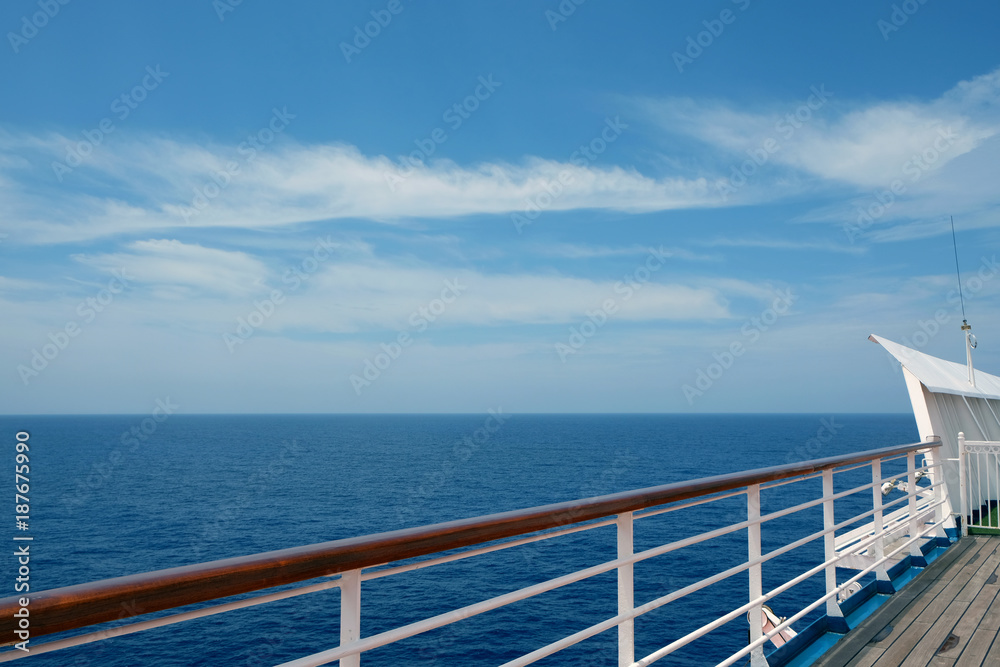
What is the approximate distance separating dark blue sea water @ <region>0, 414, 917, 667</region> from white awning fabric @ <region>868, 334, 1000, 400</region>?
27.5 ft

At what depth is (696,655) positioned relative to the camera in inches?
567

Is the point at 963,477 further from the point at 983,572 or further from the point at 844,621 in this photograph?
the point at 844,621

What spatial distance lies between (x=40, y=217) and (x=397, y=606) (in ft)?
57.6

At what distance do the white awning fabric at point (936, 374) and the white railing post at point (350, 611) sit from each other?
7.59 meters

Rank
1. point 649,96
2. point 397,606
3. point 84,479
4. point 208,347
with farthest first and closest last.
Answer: point 84,479
point 208,347
point 397,606
point 649,96

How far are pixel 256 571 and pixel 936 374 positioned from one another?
358 inches

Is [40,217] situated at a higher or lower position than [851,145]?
higher

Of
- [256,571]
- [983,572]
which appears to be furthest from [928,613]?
[256,571]

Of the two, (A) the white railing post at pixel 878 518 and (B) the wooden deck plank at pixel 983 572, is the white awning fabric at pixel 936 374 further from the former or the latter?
(A) the white railing post at pixel 878 518

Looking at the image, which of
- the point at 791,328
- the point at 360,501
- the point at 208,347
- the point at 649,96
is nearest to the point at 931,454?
the point at 649,96

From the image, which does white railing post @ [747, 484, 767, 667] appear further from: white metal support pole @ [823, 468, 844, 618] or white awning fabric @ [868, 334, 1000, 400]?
white awning fabric @ [868, 334, 1000, 400]

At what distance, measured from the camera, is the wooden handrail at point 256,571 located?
32.5 inches

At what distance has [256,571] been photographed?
104cm

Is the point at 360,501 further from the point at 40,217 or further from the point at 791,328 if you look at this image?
the point at 791,328
